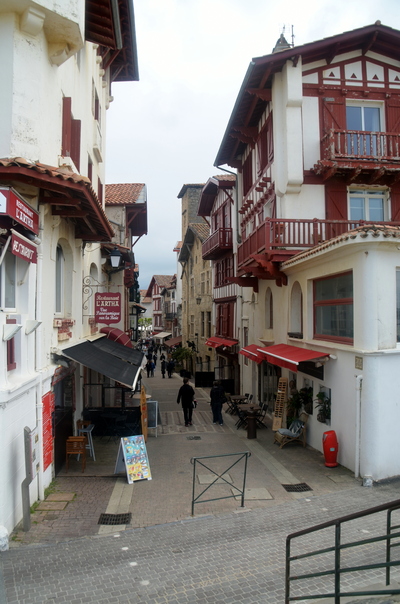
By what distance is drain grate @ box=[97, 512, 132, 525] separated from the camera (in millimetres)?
7652

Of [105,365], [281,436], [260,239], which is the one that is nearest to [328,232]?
[260,239]

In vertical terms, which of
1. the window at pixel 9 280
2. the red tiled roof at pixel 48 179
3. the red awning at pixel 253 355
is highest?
the red tiled roof at pixel 48 179

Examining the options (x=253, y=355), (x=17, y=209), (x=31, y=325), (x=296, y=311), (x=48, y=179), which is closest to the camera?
(x=17, y=209)

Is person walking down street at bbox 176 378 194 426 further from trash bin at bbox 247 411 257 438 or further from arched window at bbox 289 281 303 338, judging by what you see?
arched window at bbox 289 281 303 338

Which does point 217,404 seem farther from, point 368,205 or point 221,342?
point 221,342

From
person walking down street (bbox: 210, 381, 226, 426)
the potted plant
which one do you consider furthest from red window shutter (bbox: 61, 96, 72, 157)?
person walking down street (bbox: 210, 381, 226, 426)

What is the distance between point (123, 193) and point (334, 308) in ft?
49.1

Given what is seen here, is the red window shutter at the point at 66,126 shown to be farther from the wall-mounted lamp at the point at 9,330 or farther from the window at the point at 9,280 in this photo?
the wall-mounted lamp at the point at 9,330

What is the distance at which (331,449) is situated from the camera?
10.4 meters

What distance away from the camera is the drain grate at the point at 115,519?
25.1ft

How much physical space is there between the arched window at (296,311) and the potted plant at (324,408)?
120 inches

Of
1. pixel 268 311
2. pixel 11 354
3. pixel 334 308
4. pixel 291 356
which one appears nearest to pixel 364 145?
pixel 334 308

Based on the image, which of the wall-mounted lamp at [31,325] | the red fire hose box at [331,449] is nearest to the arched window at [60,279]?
the wall-mounted lamp at [31,325]

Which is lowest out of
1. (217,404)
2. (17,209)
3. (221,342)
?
(217,404)
